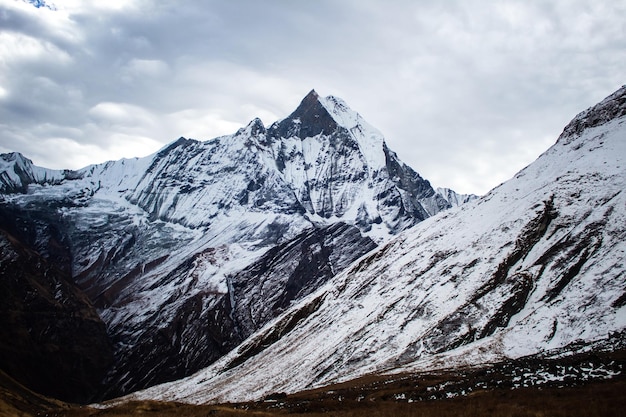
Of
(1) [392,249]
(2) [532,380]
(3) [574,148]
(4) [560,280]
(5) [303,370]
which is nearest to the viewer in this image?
(2) [532,380]

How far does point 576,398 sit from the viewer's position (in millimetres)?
26234

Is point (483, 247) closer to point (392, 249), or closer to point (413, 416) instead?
point (392, 249)

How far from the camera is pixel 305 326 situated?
139 m

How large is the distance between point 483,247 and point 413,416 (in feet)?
304

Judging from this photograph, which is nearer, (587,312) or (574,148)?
(587,312)

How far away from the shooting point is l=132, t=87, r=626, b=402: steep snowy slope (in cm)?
7531

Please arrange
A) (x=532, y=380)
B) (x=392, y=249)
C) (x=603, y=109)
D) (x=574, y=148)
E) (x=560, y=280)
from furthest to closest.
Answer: (x=392, y=249) → (x=603, y=109) → (x=574, y=148) → (x=560, y=280) → (x=532, y=380)

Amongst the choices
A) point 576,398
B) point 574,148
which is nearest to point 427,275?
point 574,148

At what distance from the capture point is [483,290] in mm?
96000

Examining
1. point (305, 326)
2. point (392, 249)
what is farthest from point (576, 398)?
point (392, 249)

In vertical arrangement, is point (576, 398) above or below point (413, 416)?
below

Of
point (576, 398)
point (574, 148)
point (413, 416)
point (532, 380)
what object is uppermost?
point (574, 148)

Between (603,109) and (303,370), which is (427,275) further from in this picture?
(603,109)

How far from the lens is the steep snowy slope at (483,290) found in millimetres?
75312
